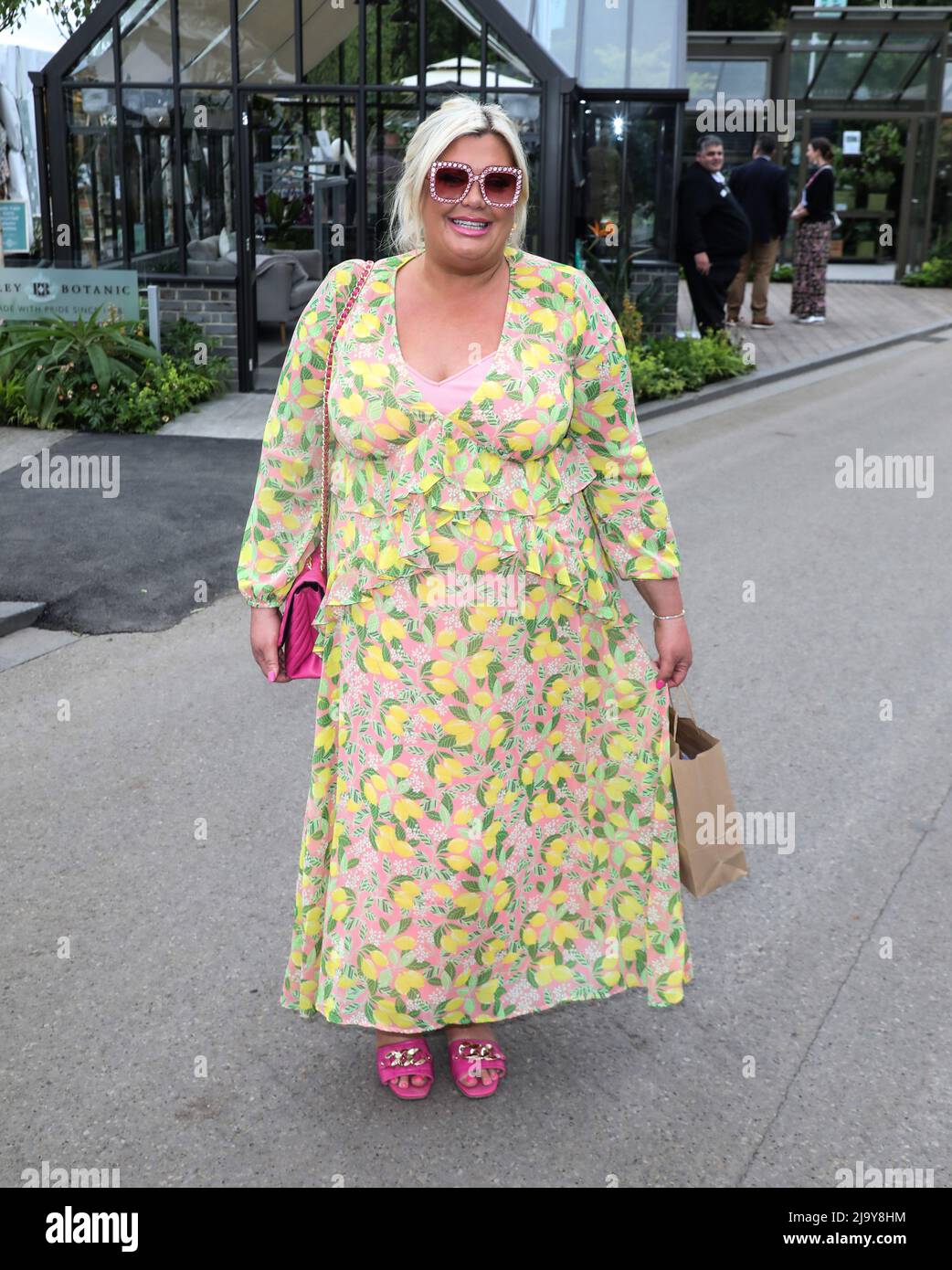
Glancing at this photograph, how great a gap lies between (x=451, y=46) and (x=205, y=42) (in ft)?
7.16

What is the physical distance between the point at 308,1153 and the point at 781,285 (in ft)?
73.3

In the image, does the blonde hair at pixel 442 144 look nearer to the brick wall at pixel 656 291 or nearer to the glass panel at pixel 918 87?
the brick wall at pixel 656 291

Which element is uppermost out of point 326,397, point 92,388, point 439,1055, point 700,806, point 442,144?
point 442,144

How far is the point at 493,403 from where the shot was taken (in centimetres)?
294

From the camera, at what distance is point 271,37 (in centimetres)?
1282

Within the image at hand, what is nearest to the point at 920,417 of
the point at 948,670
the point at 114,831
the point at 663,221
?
the point at 663,221

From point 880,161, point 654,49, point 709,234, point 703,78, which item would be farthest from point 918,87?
point 654,49

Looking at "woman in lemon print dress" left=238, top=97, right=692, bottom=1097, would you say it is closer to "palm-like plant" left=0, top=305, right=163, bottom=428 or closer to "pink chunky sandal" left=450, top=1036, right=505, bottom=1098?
"pink chunky sandal" left=450, top=1036, right=505, bottom=1098

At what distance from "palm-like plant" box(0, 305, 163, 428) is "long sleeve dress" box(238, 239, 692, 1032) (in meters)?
8.89

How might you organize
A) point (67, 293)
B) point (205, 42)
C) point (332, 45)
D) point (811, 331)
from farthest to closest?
1. point (811, 331)
2. point (205, 42)
3. point (332, 45)
4. point (67, 293)

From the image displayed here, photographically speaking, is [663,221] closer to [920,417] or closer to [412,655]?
[920,417]

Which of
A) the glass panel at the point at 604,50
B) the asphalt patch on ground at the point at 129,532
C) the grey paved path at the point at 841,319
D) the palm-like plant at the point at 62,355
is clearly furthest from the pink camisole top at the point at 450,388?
the grey paved path at the point at 841,319

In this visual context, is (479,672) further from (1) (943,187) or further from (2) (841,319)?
(1) (943,187)

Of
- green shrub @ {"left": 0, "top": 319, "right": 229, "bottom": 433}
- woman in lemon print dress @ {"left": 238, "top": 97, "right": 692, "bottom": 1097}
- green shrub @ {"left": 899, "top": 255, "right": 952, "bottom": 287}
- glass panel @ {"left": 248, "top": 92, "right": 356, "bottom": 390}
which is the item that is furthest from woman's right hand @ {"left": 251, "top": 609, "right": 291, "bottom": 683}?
green shrub @ {"left": 899, "top": 255, "right": 952, "bottom": 287}
